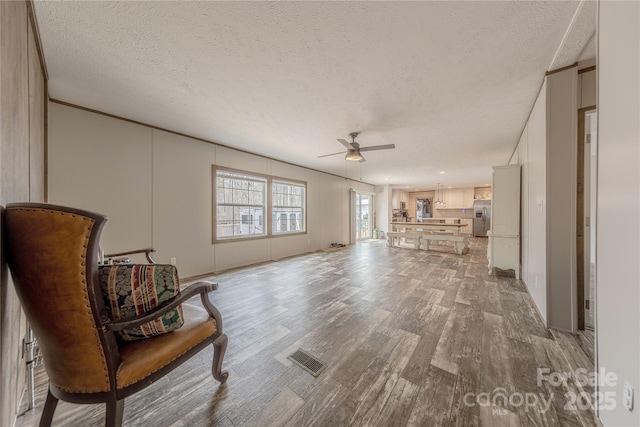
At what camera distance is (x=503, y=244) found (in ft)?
12.4

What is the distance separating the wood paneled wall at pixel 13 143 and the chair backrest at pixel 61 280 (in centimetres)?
15

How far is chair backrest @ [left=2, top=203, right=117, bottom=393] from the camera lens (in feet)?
2.82

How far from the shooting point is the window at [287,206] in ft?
18.0

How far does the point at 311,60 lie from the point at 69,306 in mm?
Answer: 2262

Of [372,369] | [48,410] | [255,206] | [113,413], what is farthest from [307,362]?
[255,206]

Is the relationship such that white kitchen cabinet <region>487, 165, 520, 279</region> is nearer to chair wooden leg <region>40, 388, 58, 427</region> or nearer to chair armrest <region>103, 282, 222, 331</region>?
chair armrest <region>103, 282, 222, 331</region>

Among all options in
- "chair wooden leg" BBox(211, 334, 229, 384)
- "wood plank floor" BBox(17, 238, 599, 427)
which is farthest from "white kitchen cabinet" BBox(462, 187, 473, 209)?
"chair wooden leg" BBox(211, 334, 229, 384)

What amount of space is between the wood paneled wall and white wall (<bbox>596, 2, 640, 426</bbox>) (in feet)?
9.02

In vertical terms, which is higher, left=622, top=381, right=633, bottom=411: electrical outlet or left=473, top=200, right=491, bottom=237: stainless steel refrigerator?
left=473, top=200, right=491, bottom=237: stainless steel refrigerator

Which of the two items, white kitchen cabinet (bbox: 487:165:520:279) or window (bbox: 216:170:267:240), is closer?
white kitchen cabinet (bbox: 487:165:520:279)

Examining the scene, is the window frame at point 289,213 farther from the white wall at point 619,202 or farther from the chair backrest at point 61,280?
the white wall at point 619,202

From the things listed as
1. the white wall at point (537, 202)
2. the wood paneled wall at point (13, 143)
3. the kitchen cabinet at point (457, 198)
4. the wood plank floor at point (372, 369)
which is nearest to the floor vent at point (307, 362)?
the wood plank floor at point (372, 369)

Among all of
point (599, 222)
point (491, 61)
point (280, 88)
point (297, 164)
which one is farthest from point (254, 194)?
point (599, 222)

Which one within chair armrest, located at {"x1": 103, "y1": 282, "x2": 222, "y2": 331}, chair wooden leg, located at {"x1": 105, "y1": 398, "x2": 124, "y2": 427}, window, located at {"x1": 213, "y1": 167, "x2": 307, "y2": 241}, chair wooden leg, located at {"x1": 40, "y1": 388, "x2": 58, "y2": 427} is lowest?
chair wooden leg, located at {"x1": 40, "y1": 388, "x2": 58, "y2": 427}
